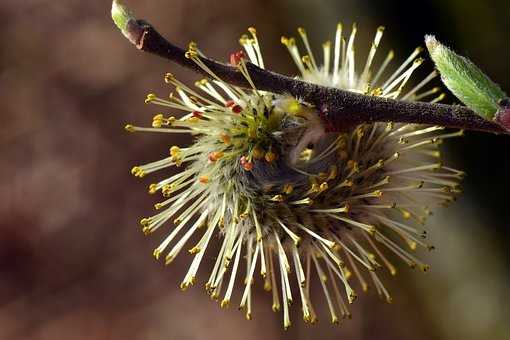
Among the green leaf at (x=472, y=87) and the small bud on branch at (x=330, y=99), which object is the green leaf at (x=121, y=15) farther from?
the green leaf at (x=472, y=87)

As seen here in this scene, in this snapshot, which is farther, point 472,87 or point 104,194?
point 104,194

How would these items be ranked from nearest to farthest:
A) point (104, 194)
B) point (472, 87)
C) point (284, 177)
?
point (472, 87) → point (284, 177) → point (104, 194)

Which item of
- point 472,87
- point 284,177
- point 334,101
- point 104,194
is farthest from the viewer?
point 104,194

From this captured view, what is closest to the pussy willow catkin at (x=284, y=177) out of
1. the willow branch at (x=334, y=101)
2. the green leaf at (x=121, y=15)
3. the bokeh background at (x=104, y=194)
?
the willow branch at (x=334, y=101)

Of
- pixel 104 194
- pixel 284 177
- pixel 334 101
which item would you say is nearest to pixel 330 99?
pixel 334 101

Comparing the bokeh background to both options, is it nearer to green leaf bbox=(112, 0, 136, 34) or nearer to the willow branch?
the willow branch

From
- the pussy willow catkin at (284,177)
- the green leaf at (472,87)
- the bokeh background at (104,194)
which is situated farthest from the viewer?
the bokeh background at (104,194)

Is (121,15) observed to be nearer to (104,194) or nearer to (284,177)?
(284,177)
